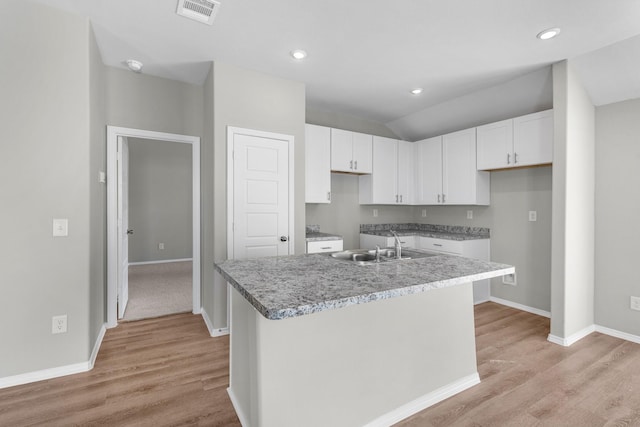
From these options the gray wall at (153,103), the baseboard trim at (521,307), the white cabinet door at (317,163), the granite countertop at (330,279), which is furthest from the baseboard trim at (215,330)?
the baseboard trim at (521,307)

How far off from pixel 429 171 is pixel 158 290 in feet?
14.2

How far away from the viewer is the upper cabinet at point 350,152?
407 cm

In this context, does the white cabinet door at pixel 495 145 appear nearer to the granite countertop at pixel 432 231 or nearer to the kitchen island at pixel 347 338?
the granite countertop at pixel 432 231

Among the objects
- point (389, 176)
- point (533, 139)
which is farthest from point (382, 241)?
point (533, 139)

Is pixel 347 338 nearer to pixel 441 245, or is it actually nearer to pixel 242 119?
pixel 242 119

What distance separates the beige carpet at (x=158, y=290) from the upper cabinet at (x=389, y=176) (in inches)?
112

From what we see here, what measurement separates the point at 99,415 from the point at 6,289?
1099 millimetres

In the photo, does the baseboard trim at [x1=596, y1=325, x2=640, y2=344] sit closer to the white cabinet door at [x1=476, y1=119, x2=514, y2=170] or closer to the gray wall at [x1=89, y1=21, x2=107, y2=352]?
the white cabinet door at [x1=476, y1=119, x2=514, y2=170]

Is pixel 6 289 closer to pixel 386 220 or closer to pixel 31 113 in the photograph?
pixel 31 113

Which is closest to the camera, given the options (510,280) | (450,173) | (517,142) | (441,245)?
(517,142)

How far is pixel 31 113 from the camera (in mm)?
2172

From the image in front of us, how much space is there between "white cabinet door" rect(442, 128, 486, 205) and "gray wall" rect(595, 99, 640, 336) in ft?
3.98

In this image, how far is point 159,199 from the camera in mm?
6605

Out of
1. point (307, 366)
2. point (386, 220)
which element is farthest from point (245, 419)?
point (386, 220)
